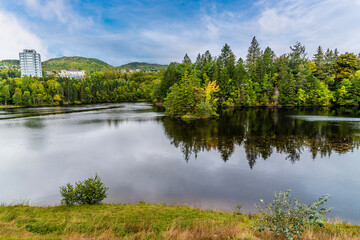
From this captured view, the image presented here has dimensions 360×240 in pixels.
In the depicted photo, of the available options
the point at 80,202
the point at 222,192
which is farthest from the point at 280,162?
the point at 80,202

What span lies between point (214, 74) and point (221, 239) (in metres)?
69.8

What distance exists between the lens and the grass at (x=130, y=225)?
779 centimetres

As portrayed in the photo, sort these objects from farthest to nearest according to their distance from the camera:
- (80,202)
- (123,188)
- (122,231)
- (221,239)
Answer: (123,188) → (80,202) → (122,231) → (221,239)

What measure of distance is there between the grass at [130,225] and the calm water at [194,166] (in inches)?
101

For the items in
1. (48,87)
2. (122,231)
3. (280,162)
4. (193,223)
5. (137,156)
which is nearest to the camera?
→ (122,231)

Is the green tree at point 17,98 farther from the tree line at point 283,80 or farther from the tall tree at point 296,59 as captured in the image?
the tall tree at point 296,59

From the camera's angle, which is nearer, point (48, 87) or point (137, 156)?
point (137, 156)

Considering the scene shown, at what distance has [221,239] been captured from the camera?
7.36 metres

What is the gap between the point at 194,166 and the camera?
65.6 ft

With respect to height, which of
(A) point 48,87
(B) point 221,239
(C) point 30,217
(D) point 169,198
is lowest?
(D) point 169,198

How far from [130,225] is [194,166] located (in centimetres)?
1151

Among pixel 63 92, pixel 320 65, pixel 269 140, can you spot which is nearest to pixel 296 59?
pixel 320 65

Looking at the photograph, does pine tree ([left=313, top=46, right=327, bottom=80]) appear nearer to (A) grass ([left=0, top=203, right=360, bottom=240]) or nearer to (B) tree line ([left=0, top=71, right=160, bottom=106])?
(B) tree line ([left=0, top=71, right=160, bottom=106])

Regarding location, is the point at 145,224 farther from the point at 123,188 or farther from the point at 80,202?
the point at 123,188
